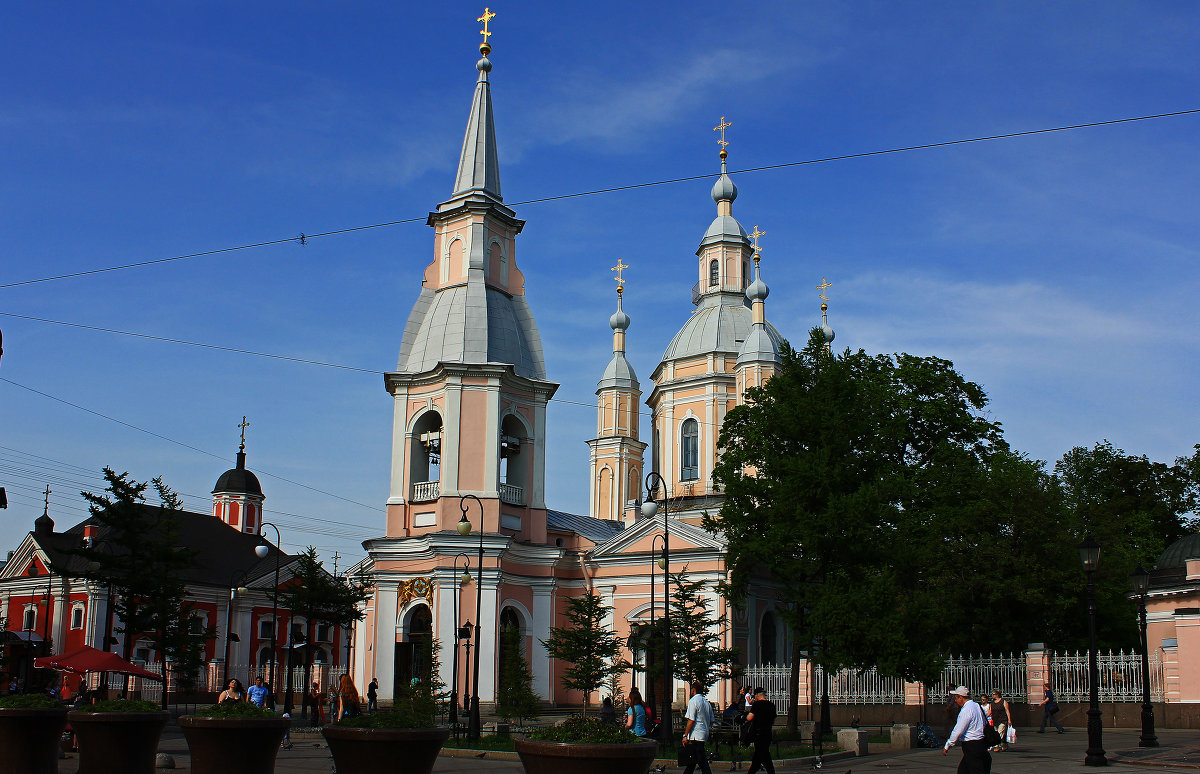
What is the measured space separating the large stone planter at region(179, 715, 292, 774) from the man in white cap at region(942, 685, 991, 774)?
24.7ft

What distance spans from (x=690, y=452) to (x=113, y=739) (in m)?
37.3

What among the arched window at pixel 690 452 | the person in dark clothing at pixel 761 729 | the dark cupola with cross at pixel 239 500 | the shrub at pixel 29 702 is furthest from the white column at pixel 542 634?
Result: the dark cupola with cross at pixel 239 500

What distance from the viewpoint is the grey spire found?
134 feet

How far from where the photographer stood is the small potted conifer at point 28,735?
1381cm

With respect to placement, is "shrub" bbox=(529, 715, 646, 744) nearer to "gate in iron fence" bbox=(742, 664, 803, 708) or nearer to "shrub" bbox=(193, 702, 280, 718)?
"shrub" bbox=(193, 702, 280, 718)

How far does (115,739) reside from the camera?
42.9ft

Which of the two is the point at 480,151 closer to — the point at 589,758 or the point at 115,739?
the point at 115,739

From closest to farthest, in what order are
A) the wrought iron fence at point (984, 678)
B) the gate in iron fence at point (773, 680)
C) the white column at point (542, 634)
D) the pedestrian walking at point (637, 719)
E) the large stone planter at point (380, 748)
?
1. the large stone planter at point (380, 748)
2. the pedestrian walking at point (637, 719)
3. the wrought iron fence at point (984, 678)
4. the gate in iron fence at point (773, 680)
5. the white column at point (542, 634)

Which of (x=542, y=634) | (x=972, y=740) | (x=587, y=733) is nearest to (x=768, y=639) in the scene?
(x=542, y=634)

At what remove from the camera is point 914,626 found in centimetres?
2892

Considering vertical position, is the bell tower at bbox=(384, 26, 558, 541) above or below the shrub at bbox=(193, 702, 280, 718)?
above

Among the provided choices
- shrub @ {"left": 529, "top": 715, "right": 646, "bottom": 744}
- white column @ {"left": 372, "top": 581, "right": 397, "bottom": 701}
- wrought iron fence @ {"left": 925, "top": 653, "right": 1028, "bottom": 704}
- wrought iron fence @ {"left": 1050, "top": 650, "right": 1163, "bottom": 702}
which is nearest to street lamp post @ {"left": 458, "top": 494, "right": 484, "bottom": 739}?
white column @ {"left": 372, "top": 581, "right": 397, "bottom": 701}

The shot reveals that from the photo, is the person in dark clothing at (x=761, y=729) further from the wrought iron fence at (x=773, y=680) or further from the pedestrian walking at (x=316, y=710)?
the wrought iron fence at (x=773, y=680)

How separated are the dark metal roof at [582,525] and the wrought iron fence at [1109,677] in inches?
651
